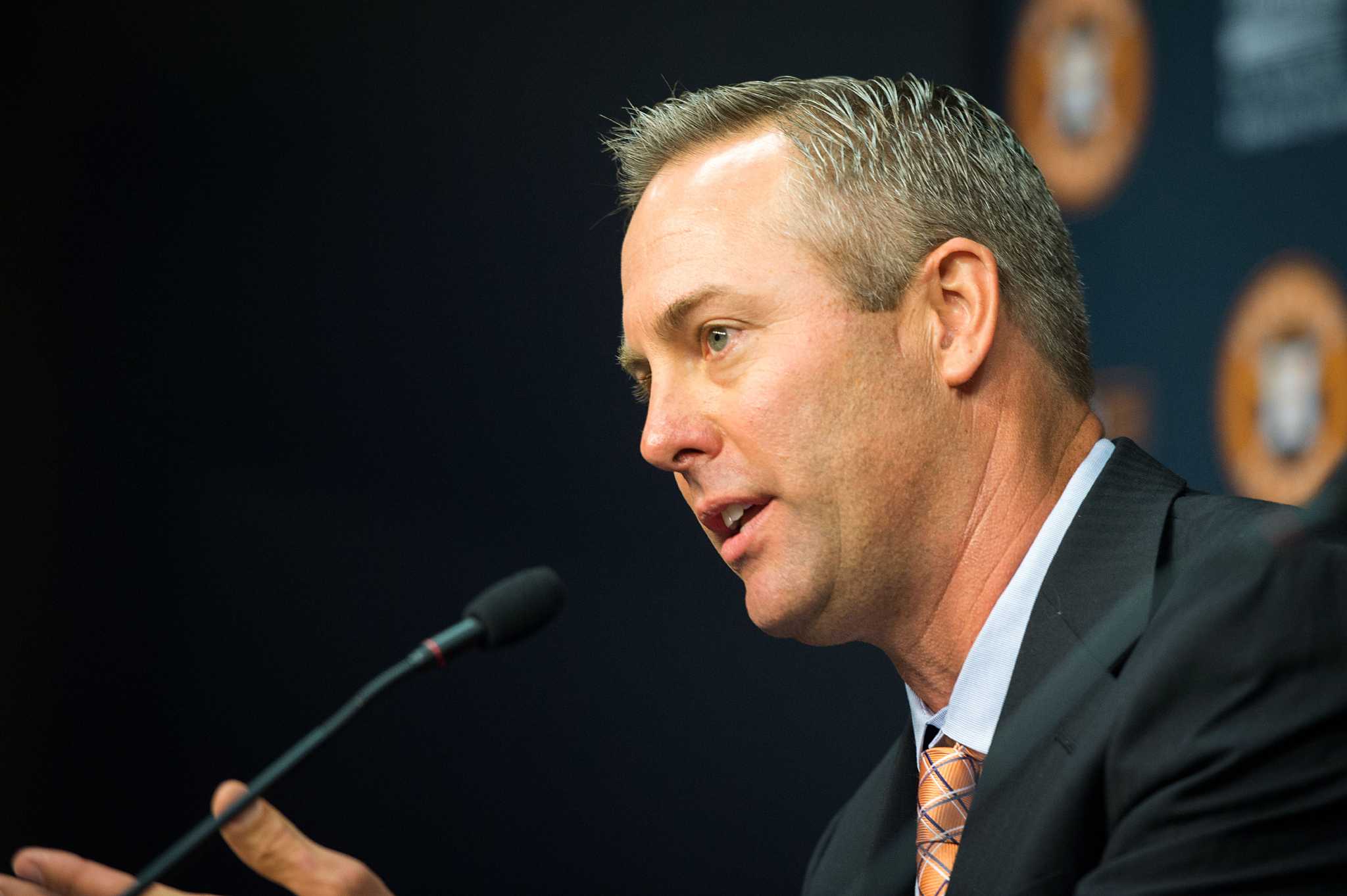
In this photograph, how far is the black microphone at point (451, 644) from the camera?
100cm

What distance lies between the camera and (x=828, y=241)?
1.39 m

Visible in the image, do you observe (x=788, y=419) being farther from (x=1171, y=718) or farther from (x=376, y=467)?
(x=376, y=467)

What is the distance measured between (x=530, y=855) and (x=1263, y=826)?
215cm

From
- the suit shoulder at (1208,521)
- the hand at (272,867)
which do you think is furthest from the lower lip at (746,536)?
the hand at (272,867)

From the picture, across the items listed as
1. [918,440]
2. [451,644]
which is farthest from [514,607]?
[918,440]

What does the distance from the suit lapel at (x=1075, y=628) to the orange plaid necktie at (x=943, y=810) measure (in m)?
0.12

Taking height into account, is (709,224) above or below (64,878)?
above

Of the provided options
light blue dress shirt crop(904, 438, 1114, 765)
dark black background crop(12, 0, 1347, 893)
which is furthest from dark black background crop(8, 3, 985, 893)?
light blue dress shirt crop(904, 438, 1114, 765)

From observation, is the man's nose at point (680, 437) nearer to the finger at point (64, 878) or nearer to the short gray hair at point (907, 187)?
the short gray hair at point (907, 187)

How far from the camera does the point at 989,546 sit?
1.39m

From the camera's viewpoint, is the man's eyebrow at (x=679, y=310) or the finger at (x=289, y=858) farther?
the man's eyebrow at (x=679, y=310)

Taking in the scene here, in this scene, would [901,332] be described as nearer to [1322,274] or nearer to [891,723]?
[1322,274]

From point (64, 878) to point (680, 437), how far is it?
2.24 feet

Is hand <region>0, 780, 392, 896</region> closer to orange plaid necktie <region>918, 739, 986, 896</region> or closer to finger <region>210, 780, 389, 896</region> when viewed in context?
finger <region>210, 780, 389, 896</region>
